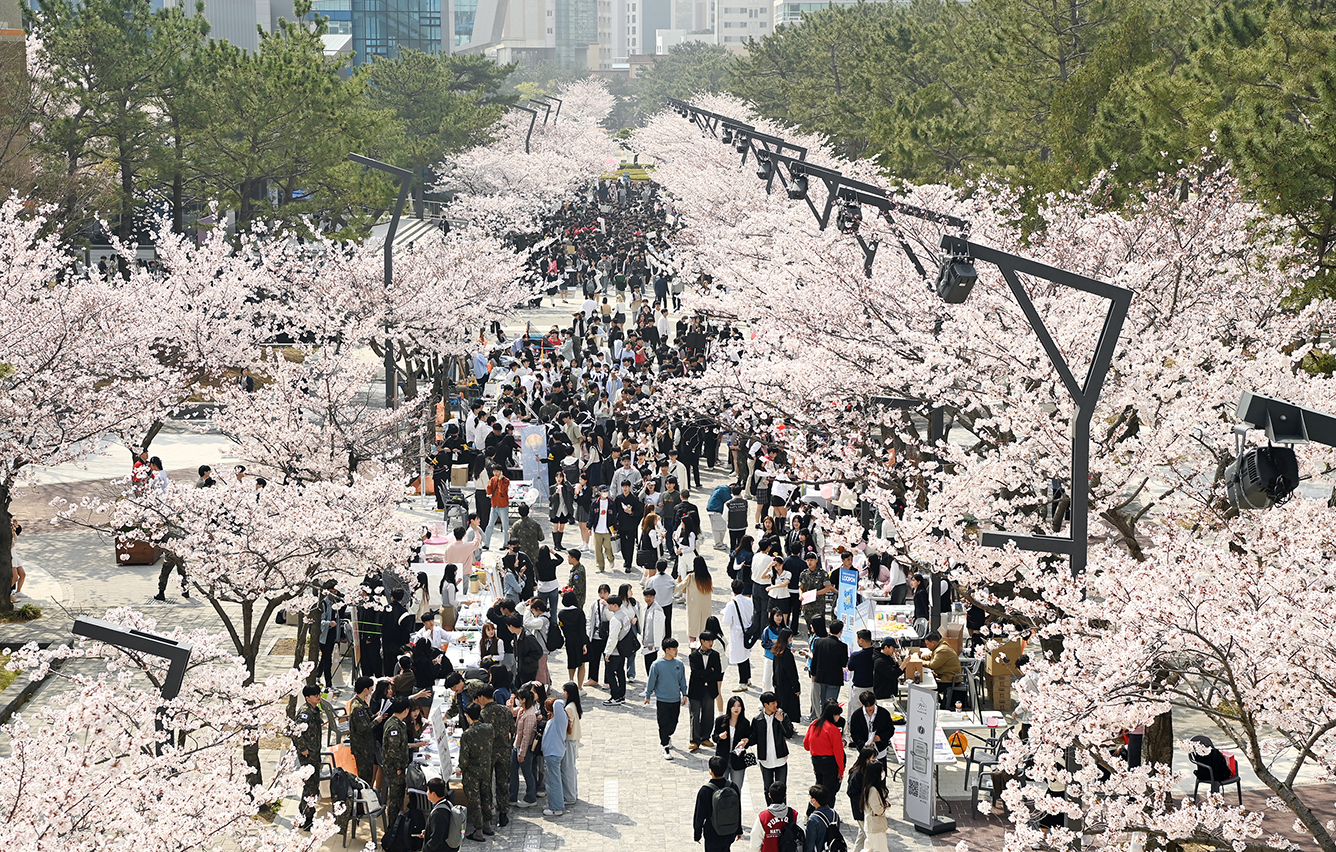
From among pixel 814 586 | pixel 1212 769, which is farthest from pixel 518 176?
pixel 1212 769

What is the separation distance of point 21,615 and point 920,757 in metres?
12.9

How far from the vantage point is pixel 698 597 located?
16.7m

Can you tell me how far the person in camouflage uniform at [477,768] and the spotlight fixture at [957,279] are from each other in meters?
5.54

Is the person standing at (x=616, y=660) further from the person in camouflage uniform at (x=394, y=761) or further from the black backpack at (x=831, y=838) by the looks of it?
the black backpack at (x=831, y=838)

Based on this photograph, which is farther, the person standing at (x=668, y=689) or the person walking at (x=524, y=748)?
the person standing at (x=668, y=689)

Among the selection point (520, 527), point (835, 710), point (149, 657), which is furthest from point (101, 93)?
point (835, 710)

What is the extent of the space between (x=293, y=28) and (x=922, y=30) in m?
22.2

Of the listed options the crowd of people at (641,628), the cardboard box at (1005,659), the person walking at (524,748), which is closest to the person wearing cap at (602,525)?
the crowd of people at (641,628)

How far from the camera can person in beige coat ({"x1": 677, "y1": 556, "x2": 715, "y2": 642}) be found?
1655 centimetres

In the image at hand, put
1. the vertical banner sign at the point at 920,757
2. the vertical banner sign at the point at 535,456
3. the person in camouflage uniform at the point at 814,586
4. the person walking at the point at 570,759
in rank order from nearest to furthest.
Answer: the vertical banner sign at the point at 920,757 < the person walking at the point at 570,759 < the person in camouflage uniform at the point at 814,586 < the vertical banner sign at the point at 535,456

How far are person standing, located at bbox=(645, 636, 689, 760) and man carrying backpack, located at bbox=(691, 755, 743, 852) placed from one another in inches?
96.9

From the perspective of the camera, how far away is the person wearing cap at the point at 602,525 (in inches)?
816

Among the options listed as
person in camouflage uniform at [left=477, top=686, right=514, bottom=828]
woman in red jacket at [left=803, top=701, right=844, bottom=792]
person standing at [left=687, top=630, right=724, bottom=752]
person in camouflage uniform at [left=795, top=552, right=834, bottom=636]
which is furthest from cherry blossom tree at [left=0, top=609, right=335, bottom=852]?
person in camouflage uniform at [left=795, top=552, right=834, bottom=636]

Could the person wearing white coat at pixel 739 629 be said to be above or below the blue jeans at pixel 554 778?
above
